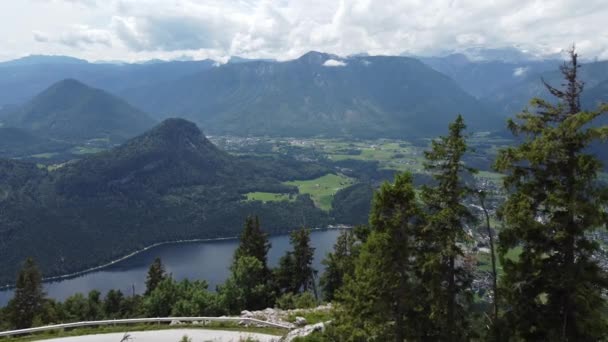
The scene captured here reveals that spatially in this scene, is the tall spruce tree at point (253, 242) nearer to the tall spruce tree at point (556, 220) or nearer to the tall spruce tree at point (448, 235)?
the tall spruce tree at point (448, 235)

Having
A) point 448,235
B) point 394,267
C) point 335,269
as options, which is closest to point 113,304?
point 335,269

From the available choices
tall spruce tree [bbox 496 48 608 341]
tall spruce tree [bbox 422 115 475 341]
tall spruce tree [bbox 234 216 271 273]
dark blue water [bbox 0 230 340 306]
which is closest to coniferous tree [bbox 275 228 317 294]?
tall spruce tree [bbox 234 216 271 273]

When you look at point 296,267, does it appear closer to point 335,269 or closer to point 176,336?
point 335,269

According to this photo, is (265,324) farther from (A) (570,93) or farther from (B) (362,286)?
(A) (570,93)

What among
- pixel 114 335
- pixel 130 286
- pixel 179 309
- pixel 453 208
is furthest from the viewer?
pixel 130 286

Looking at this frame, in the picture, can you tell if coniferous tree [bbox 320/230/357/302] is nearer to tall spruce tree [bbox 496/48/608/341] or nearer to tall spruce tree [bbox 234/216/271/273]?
tall spruce tree [bbox 234/216/271/273]

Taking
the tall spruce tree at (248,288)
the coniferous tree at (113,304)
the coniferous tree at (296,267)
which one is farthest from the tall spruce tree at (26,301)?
the coniferous tree at (296,267)

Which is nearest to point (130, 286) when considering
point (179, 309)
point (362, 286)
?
point (179, 309)
